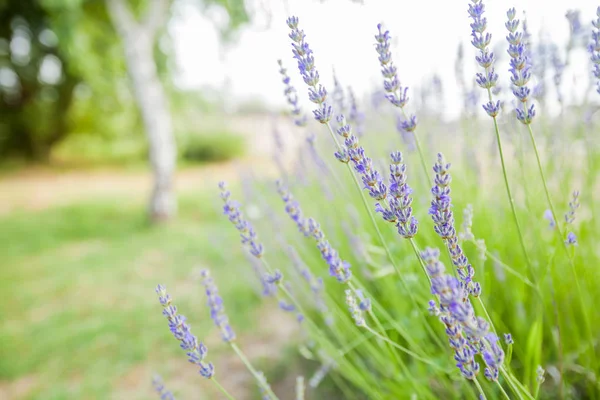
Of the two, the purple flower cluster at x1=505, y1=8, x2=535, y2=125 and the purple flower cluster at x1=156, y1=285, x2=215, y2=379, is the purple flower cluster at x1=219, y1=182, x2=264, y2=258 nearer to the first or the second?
the purple flower cluster at x1=156, y1=285, x2=215, y2=379

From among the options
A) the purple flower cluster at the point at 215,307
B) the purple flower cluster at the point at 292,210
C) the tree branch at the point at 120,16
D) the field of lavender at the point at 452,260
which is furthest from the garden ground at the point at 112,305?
the tree branch at the point at 120,16

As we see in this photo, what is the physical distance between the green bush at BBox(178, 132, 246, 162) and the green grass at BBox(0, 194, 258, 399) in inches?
243

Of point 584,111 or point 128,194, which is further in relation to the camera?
point 128,194

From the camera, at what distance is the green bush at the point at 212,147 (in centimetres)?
1298

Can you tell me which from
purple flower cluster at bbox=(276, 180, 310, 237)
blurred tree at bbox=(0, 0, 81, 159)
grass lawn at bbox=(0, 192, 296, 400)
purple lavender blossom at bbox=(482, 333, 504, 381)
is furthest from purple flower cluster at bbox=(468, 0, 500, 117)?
blurred tree at bbox=(0, 0, 81, 159)

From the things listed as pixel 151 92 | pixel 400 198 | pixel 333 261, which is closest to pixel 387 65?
pixel 400 198

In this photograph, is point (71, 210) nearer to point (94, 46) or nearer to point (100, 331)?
point (94, 46)

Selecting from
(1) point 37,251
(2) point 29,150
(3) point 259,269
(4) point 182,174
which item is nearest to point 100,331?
(3) point 259,269

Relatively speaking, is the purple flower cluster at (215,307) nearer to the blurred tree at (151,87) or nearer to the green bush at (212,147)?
the blurred tree at (151,87)

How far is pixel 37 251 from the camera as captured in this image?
5730 millimetres

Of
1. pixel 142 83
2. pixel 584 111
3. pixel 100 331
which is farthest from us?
pixel 142 83

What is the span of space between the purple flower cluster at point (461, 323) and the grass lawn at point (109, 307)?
173 centimetres

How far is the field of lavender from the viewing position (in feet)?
2.47

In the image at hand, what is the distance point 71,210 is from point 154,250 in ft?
11.1
